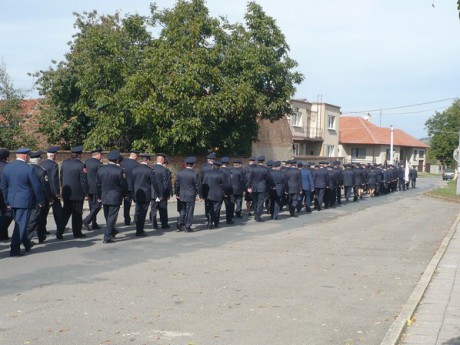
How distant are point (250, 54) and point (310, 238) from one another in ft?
48.1

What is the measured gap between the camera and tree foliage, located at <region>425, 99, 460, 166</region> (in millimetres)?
91125

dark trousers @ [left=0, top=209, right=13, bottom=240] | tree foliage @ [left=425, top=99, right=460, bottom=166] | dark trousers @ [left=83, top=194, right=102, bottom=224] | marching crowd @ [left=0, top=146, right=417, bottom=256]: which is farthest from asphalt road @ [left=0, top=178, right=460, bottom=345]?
tree foliage @ [left=425, top=99, right=460, bottom=166]

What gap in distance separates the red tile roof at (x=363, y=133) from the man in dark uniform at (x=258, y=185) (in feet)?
197

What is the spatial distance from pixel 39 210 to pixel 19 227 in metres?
1.22

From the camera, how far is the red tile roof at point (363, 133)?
77.2 metres

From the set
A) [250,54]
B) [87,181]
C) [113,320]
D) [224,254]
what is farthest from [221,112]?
[113,320]

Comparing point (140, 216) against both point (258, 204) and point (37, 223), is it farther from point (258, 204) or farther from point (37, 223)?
point (258, 204)

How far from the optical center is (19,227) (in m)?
10.8

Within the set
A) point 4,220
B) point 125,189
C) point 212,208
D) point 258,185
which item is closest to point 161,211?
point 212,208

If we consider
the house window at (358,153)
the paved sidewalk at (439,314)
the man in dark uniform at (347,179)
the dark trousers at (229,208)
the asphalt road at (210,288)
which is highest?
the house window at (358,153)

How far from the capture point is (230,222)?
57.5 ft

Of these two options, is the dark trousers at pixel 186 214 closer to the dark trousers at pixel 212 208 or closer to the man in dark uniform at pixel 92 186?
the dark trousers at pixel 212 208

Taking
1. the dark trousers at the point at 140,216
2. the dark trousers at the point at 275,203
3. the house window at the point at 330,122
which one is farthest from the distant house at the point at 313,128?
the dark trousers at the point at 140,216

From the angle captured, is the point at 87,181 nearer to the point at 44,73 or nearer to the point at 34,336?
the point at 34,336
